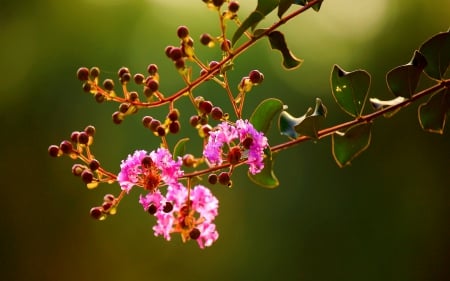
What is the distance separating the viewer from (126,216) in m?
3.04

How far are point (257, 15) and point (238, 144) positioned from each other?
0.49 feet

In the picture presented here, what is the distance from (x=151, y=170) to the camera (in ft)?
2.24

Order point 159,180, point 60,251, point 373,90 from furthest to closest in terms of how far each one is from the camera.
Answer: point 373,90 < point 60,251 < point 159,180

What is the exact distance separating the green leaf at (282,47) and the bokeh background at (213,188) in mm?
2133

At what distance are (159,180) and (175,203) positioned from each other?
0.34ft

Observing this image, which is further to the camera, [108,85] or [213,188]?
[213,188]

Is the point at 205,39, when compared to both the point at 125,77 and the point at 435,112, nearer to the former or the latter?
the point at 125,77

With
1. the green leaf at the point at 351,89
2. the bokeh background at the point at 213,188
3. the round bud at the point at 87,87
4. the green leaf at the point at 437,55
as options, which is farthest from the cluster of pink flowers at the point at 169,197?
the bokeh background at the point at 213,188

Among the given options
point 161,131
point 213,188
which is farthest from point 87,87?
point 213,188

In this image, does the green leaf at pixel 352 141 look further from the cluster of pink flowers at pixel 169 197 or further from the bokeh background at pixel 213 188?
the bokeh background at pixel 213 188

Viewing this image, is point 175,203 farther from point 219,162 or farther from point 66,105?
point 66,105

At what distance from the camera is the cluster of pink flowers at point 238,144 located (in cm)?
67

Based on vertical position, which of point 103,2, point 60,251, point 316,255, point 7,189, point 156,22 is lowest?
point 316,255

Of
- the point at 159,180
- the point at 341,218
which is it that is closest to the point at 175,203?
the point at 159,180
